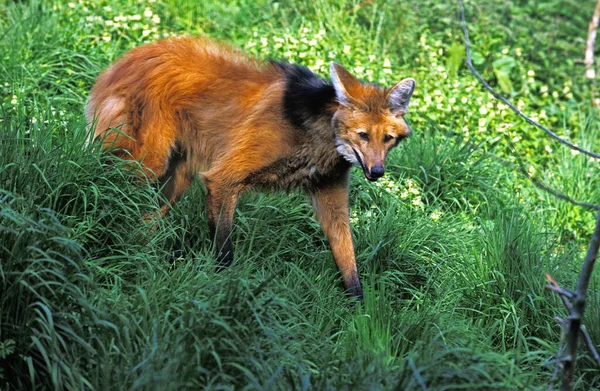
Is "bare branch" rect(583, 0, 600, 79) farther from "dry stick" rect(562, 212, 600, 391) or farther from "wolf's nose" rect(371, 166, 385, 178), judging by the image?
"dry stick" rect(562, 212, 600, 391)

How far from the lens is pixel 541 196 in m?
5.96

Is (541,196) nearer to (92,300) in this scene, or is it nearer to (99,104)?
(99,104)

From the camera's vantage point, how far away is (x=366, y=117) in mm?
4277

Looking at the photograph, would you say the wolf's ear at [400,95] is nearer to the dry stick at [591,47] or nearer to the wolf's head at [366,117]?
the wolf's head at [366,117]

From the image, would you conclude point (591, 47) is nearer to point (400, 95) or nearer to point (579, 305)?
point (400, 95)

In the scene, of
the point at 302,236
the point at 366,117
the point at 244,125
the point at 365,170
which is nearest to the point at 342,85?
the point at 366,117

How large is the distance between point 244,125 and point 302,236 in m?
0.73

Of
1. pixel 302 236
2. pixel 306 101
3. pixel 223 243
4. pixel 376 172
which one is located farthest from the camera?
pixel 302 236

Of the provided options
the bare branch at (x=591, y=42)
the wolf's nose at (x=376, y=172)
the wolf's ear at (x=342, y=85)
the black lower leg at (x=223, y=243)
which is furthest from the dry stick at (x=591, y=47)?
the black lower leg at (x=223, y=243)

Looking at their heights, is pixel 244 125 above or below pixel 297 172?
above

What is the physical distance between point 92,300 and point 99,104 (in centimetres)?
180

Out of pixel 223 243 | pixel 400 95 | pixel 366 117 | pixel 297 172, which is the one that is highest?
pixel 400 95


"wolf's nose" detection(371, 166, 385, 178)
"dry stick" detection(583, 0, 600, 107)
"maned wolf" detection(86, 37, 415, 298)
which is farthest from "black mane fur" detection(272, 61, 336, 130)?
"dry stick" detection(583, 0, 600, 107)

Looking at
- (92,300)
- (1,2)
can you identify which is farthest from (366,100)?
(1,2)
